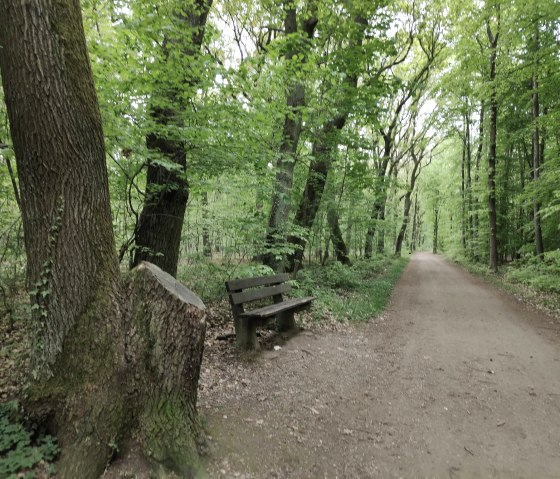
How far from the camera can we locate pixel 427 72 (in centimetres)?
1938

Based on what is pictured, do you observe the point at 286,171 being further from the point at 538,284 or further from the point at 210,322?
the point at 538,284

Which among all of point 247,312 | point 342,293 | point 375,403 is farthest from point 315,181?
point 375,403

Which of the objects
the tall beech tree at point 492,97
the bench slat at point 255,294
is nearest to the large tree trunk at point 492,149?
the tall beech tree at point 492,97

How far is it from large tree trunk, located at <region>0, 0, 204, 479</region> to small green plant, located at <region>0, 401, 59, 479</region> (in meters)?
0.09

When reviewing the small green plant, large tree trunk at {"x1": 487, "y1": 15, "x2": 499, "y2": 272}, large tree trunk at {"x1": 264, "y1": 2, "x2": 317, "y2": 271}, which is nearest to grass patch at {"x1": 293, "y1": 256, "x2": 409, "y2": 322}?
large tree trunk at {"x1": 264, "y1": 2, "x2": 317, "y2": 271}

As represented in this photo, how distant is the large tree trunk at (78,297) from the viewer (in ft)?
8.14

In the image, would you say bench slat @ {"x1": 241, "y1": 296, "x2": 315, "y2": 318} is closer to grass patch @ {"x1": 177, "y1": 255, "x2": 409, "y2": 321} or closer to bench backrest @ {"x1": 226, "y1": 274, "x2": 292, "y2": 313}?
bench backrest @ {"x1": 226, "y1": 274, "x2": 292, "y2": 313}

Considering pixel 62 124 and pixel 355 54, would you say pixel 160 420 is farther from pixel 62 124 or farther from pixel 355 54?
pixel 355 54

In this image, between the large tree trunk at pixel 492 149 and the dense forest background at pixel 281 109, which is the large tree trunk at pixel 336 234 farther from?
the large tree trunk at pixel 492 149

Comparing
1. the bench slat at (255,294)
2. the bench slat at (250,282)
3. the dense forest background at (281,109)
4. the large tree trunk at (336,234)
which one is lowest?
the bench slat at (255,294)

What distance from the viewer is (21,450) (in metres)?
2.38

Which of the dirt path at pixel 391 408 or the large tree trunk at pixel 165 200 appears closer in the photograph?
the dirt path at pixel 391 408

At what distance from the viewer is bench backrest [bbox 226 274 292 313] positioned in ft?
16.5

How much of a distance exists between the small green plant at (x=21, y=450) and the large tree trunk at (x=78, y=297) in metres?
0.09
